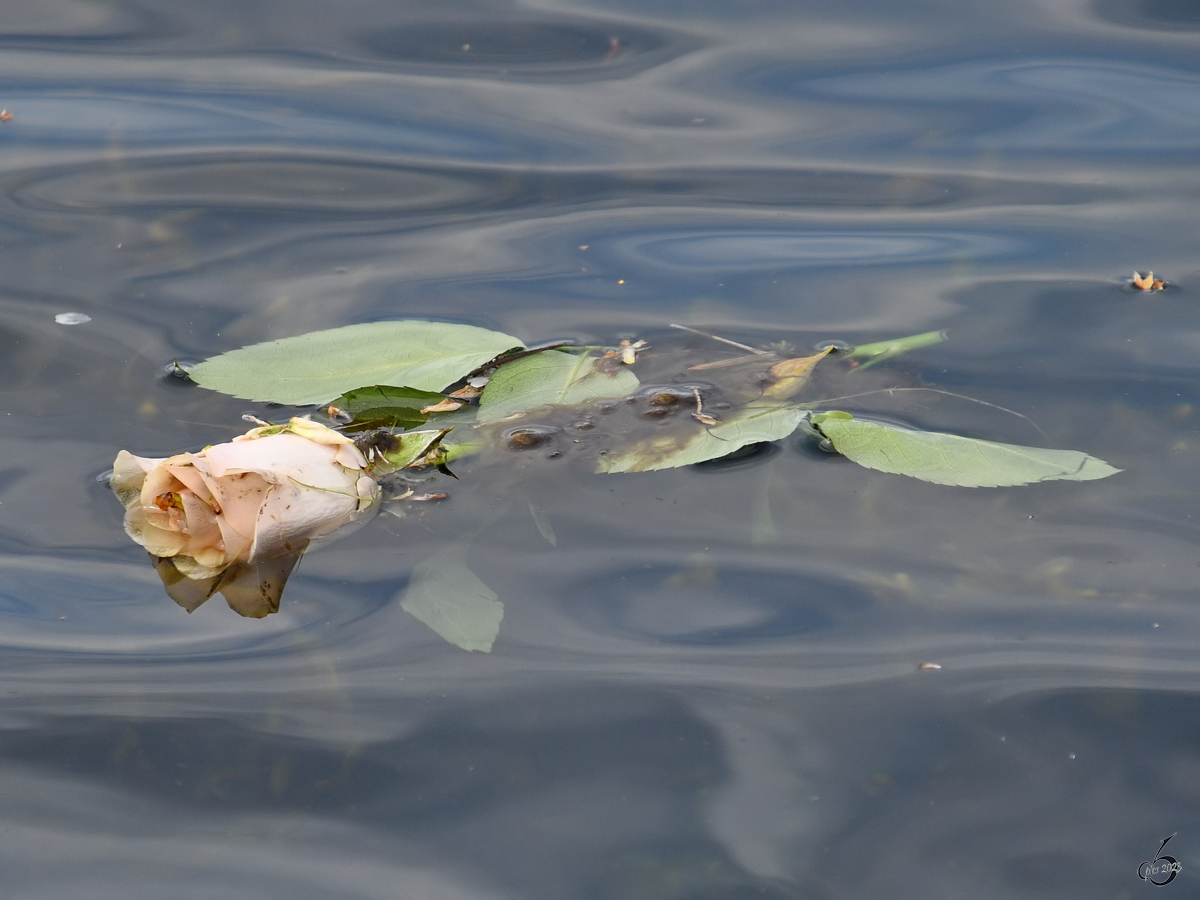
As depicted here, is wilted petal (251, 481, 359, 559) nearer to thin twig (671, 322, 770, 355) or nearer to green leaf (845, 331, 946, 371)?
thin twig (671, 322, 770, 355)

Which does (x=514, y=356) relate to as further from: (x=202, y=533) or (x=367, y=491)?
(x=202, y=533)

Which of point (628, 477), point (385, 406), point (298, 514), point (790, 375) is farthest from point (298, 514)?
point (790, 375)

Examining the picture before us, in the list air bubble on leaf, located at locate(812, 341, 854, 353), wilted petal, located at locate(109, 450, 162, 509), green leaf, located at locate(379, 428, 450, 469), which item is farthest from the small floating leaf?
air bubble on leaf, located at locate(812, 341, 854, 353)

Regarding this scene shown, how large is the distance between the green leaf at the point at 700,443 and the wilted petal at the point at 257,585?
13.7 inches

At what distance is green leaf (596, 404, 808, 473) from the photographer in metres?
1.22

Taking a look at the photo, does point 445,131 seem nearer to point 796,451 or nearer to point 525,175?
point 525,175

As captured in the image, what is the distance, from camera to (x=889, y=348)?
56.7 inches

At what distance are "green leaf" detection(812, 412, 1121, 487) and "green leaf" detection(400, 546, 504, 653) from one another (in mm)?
426

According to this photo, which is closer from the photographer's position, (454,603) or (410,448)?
(454,603)

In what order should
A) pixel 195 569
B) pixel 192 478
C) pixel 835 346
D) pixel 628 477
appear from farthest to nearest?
pixel 835 346 < pixel 628 477 < pixel 195 569 < pixel 192 478

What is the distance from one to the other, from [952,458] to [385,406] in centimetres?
64

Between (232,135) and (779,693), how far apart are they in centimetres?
142

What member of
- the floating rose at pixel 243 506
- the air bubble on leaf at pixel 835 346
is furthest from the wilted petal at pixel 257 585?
the air bubble on leaf at pixel 835 346

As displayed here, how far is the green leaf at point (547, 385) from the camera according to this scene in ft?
4.32
